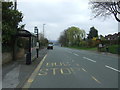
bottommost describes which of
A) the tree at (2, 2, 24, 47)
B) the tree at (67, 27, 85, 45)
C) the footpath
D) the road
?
the road

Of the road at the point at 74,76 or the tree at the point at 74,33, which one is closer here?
the road at the point at 74,76

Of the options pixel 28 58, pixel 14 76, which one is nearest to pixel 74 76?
pixel 14 76

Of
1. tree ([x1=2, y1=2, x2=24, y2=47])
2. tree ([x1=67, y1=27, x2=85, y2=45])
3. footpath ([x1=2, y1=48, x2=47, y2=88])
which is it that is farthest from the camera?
tree ([x1=67, y1=27, x2=85, y2=45])

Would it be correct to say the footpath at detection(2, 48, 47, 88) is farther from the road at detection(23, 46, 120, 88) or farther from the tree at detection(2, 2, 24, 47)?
the tree at detection(2, 2, 24, 47)

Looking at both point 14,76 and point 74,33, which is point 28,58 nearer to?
point 14,76

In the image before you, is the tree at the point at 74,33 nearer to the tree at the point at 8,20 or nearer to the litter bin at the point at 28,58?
the tree at the point at 8,20

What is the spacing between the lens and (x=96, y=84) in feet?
31.3

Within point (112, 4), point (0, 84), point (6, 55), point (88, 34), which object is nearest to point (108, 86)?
point (0, 84)

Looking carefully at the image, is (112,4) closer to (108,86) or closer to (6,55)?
(6,55)

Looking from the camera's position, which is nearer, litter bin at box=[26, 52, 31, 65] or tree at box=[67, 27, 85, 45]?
litter bin at box=[26, 52, 31, 65]

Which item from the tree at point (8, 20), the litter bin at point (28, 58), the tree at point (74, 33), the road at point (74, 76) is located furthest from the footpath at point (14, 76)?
the tree at point (74, 33)

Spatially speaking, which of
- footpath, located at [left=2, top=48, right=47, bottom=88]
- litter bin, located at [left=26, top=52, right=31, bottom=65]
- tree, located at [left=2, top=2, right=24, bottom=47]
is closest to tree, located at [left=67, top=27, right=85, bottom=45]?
tree, located at [left=2, top=2, right=24, bottom=47]

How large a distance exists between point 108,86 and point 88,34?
4246 inches

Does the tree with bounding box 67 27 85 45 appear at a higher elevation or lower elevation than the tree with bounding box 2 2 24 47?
higher
